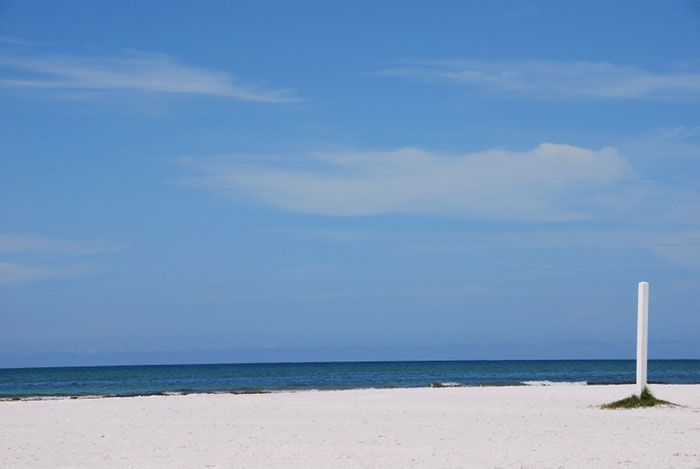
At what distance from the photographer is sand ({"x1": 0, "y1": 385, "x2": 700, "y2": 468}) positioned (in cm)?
1061

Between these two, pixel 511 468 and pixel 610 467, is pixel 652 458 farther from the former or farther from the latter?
pixel 511 468

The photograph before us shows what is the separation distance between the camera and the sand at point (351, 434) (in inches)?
418

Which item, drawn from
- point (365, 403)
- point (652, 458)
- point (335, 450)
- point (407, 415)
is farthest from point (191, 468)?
point (365, 403)

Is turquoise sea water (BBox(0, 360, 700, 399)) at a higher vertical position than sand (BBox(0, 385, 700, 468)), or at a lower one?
lower

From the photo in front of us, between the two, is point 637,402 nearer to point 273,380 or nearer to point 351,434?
point 351,434

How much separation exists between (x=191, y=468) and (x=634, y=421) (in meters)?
9.28

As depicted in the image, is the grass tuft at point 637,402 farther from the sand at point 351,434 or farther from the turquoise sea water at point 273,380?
the turquoise sea water at point 273,380

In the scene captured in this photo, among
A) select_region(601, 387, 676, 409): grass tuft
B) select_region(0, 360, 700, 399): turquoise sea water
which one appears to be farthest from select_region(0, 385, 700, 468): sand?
select_region(0, 360, 700, 399): turquoise sea water

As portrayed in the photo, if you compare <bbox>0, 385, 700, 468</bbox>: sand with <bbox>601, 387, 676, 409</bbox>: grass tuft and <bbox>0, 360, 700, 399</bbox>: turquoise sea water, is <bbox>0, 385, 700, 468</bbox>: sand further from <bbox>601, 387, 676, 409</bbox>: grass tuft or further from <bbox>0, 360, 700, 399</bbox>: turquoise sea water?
<bbox>0, 360, 700, 399</bbox>: turquoise sea water

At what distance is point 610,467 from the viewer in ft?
32.1

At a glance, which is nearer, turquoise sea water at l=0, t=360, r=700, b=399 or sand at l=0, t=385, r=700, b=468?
sand at l=0, t=385, r=700, b=468

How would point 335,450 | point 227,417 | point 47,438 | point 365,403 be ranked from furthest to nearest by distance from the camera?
1. point 365,403
2. point 227,417
3. point 47,438
4. point 335,450

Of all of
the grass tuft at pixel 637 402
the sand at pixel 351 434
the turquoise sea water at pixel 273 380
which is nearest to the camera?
the sand at pixel 351 434

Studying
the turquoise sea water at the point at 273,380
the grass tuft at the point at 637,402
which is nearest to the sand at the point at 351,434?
the grass tuft at the point at 637,402
